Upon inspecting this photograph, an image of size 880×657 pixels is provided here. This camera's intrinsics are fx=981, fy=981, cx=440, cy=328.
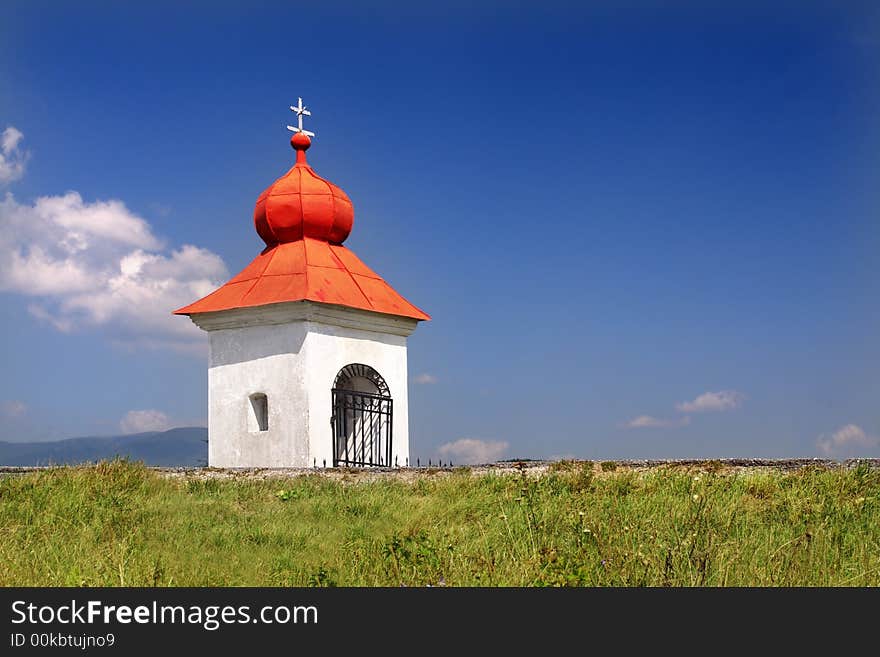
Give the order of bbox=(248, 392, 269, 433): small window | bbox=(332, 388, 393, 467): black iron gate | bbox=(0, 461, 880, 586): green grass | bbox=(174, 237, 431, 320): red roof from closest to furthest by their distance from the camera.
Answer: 1. bbox=(0, 461, 880, 586): green grass
2. bbox=(174, 237, 431, 320): red roof
3. bbox=(248, 392, 269, 433): small window
4. bbox=(332, 388, 393, 467): black iron gate

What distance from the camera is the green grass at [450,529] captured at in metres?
6.68

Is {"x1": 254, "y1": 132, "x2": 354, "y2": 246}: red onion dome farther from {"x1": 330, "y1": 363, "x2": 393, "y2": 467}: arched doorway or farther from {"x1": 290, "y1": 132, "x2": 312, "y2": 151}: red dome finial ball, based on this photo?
{"x1": 330, "y1": 363, "x2": 393, "y2": 467}: arched doorway

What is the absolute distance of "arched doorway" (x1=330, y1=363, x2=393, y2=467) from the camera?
1802cm

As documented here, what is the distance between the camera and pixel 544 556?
6.68 m

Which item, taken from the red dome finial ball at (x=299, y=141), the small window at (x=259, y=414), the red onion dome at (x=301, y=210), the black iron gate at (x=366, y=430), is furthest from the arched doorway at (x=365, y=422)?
the red dome finial ball at (x=299, y=141)

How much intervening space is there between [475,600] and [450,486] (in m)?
5.24

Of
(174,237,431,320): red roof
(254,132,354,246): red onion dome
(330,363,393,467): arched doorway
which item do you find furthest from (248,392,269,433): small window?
(254,132,354,246): red onion dome

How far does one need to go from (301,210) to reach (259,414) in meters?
3.97

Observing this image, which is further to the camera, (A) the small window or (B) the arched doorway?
(B) the arched doorway

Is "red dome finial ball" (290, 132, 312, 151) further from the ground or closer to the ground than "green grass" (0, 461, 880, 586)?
further from the ground

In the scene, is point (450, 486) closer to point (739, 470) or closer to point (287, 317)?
point (739, 470)

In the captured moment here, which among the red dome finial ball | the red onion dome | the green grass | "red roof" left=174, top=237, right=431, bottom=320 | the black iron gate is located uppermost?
the red dome finial ball

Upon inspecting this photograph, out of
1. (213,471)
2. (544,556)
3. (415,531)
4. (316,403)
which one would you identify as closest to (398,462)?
(316,403)

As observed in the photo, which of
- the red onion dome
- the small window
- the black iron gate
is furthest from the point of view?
the red onion dome
